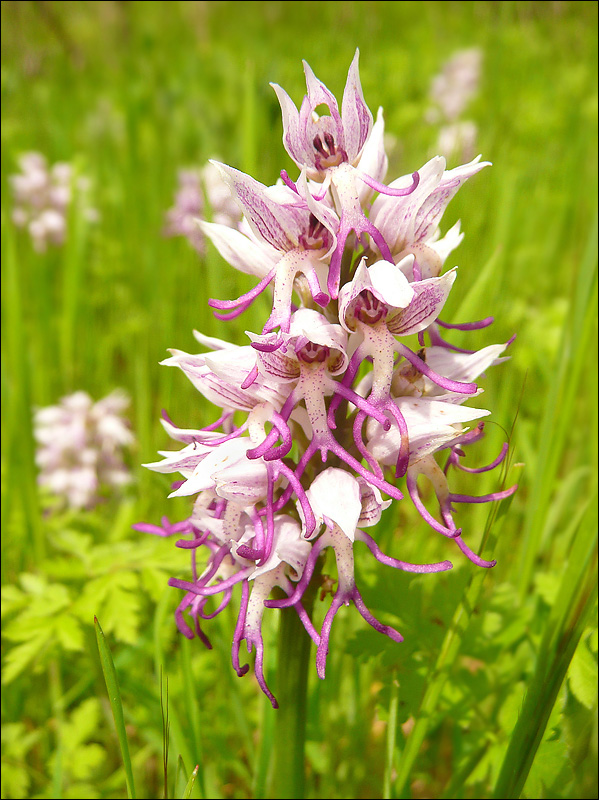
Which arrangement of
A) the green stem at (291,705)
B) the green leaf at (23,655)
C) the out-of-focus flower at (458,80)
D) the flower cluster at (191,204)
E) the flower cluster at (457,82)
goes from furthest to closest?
the out-of-focus flower at (458,80) → the flower cluster at (457,82) → the flower cluster at (191,204) → the green leaf at (23,655) → the green stem at (291,705)

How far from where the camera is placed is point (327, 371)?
3.60 ft

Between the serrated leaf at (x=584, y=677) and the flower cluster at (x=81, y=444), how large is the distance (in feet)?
7.17

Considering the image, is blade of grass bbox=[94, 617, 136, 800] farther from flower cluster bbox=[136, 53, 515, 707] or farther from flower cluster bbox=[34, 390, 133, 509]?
flower cluster bbox=[34, 390, 133, 509]

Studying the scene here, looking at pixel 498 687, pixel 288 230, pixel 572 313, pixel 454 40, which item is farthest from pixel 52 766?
pixel 454 40

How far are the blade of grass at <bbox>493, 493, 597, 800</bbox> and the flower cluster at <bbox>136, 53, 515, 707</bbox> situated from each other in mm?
160

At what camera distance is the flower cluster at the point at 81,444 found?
3.06 metres

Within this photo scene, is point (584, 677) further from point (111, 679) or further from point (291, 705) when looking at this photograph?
point (111, 679)

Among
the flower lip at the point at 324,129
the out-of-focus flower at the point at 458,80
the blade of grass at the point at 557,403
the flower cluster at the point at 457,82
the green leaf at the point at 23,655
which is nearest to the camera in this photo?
the flower lip at the point at 324,129

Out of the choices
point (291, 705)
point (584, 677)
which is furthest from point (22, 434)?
point (584, 677)

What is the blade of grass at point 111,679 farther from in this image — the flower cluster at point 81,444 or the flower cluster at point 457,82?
the flower cluster at point 457,82

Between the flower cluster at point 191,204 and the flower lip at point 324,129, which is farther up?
the flower cluster at point 191,204

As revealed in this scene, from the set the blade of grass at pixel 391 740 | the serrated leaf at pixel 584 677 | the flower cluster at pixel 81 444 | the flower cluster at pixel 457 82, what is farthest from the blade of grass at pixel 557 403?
the flower cluster at pixel 457 82

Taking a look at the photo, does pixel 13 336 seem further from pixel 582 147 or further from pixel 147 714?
pixel 582 147

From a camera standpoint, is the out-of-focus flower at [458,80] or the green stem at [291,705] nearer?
the green stem at [291,705]
